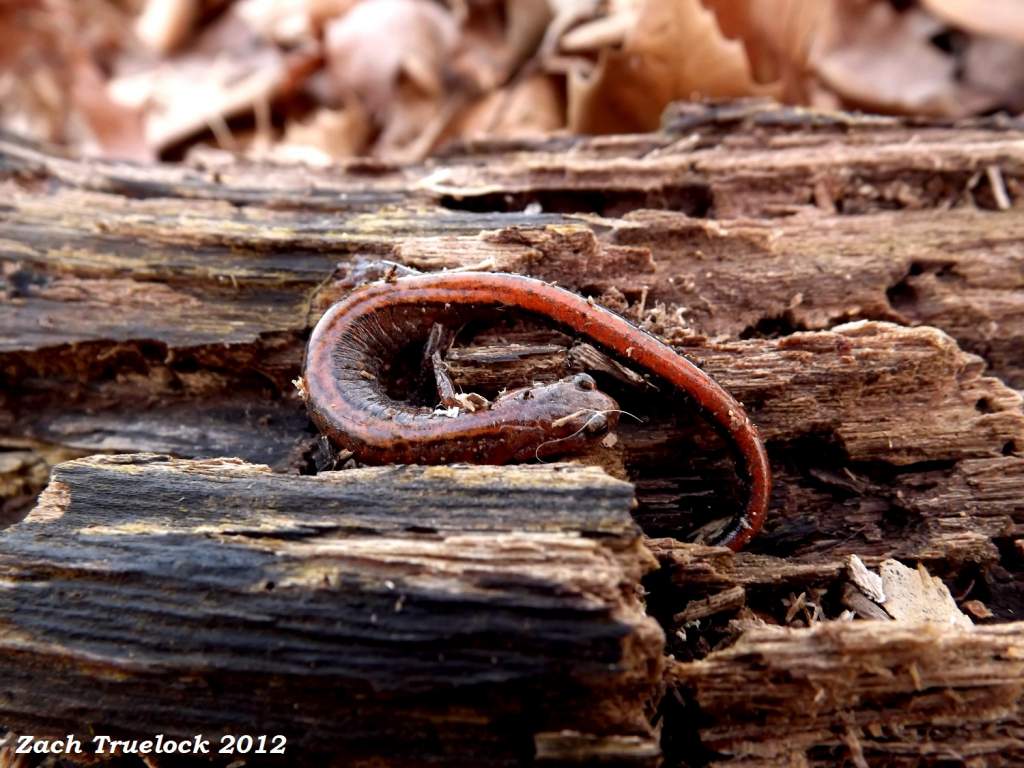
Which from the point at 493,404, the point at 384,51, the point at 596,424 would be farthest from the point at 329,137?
the point at 596,424

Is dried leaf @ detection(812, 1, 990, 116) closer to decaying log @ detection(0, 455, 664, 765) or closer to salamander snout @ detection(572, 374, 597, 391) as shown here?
salamander snout @ detection(572, 374, 597, 391)

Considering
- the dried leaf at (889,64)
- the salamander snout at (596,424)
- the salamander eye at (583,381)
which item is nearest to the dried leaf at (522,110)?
the dried leaf at (889,64)

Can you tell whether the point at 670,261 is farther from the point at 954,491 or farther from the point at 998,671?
the point at 998,671

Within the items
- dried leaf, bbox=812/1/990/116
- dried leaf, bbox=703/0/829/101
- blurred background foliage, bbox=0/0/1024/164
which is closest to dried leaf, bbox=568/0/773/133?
blurred background foliage, bbox=0/0/1024/164

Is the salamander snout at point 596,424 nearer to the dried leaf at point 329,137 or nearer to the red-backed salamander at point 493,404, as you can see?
the red-backed salamander at point 493,404

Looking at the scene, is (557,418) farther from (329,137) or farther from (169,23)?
(169,23)

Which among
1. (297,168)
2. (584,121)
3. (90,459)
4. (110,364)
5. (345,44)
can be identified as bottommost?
(90,459)

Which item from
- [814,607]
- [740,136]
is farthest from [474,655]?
[740,136]
